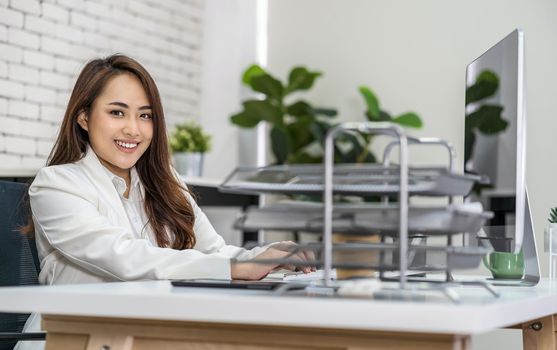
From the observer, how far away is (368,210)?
4.49 feet

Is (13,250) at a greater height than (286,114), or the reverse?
(286,114)

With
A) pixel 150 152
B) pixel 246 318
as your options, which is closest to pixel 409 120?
pixel 150 152

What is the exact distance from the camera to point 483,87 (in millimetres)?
2207

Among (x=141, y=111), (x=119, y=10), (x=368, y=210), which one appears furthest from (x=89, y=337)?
(x=119, y=10)

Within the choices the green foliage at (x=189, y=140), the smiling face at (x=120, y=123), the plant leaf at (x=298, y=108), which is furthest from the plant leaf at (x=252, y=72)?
the smiling face at (x=120, y=123)

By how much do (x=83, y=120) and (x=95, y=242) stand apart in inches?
22.4

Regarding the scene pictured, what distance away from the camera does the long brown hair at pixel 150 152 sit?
7.79 ft

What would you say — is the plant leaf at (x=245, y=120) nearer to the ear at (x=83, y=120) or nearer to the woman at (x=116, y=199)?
the woman at (x=116, y=199)

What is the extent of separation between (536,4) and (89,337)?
4136 mm

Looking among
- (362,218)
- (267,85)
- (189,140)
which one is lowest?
(362,218)

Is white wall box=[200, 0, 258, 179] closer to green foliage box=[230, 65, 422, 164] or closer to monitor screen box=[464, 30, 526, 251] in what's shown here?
green foliage box=[230, 65, 422, 164]

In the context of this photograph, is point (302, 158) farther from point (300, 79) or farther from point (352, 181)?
point (352, 181)

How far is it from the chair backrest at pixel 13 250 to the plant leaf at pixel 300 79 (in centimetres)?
348

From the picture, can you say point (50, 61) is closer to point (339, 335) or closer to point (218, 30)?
point (218, 30)
